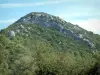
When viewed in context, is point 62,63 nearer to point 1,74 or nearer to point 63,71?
point 63,71

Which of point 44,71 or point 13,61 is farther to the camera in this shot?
point 13,61

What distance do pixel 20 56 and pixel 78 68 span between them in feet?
57.8

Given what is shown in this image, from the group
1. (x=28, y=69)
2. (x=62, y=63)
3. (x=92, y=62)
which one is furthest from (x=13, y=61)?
(x=92, y=62)

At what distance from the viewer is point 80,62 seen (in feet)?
215

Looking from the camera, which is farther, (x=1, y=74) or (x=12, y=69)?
(x=12, y=69)

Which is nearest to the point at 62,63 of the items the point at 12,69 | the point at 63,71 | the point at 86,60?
the point at 63,71

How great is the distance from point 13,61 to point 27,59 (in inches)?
236

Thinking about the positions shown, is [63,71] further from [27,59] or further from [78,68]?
[27,59]

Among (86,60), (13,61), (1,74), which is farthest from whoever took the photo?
(13,61)

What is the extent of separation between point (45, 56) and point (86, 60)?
1000 centimetres

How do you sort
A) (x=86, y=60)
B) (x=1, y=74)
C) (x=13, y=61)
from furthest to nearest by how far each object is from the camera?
1. (x=13, y=61)
2. (x=86, y=60)
3. (x=1, y=74)

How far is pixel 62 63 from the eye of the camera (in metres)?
62.9

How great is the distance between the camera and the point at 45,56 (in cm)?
6688

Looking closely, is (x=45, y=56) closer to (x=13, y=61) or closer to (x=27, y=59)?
(x=27, y=59)
